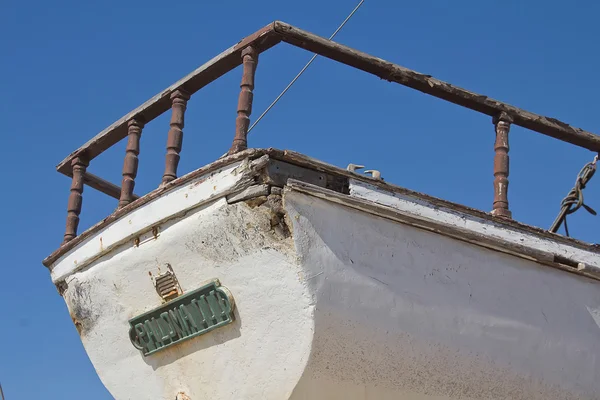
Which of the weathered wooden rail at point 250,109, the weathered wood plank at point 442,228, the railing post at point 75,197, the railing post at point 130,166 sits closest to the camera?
the weathered wood plank at point 442,228

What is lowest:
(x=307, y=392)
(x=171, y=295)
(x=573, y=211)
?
(x=307, y=392)

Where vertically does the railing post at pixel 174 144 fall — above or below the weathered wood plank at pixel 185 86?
below

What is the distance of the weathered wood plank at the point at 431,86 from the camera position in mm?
6031

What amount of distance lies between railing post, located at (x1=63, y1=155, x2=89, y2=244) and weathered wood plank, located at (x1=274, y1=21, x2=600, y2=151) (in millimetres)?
2069

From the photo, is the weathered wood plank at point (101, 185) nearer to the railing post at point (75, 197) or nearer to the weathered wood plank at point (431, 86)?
the railing post at point (75, 197)

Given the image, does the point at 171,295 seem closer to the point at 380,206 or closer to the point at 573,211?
the point at 380,206

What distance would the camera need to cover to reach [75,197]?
7.08 metres

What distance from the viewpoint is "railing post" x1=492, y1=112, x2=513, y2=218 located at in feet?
20.7

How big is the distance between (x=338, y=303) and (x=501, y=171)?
156 cm

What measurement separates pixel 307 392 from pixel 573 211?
8.56 feet

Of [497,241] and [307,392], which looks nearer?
[307,392]

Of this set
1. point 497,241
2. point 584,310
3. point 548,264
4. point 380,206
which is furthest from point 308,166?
point 584,310

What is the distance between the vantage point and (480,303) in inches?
238

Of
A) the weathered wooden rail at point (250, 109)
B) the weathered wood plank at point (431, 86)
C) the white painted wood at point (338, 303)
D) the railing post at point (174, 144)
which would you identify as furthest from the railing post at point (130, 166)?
the weathered wood plank at point (431, 86)
